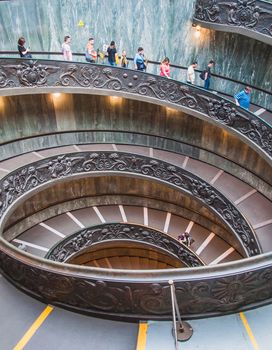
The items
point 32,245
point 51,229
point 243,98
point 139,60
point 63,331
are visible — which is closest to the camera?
point 63,331

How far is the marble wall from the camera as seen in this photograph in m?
14.1

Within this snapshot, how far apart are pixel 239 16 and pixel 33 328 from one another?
504 inches

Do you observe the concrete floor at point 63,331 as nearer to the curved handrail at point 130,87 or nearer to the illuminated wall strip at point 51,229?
the curved handrail at point 130,87

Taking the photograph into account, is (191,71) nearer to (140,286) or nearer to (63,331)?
(140,286)

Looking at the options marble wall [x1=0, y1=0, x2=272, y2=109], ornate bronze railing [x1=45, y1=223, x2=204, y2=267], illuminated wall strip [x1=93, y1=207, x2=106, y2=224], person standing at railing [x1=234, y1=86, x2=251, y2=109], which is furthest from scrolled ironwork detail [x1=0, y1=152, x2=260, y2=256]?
marble wall [x1=0, y1=0, x2=272, y2=109]

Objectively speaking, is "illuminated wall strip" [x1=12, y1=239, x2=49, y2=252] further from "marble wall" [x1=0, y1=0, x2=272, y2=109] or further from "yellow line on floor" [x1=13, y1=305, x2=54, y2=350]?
"yellow line on floor" [x1=13, y1=305, x2=54, y2=350]

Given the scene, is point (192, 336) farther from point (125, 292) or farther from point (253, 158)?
A: point (253, 158)

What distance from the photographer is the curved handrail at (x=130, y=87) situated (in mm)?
12086

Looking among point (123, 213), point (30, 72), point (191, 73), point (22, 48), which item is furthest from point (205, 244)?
point (22, 48)

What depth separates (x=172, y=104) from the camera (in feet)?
45.1

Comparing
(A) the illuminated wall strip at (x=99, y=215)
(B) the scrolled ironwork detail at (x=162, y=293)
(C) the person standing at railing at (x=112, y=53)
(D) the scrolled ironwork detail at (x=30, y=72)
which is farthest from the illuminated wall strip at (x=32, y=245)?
(B) the scrolled ironwork detail at (x=162, y=293)

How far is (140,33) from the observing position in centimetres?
1555

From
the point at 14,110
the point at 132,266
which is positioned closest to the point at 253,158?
the point at 132,266

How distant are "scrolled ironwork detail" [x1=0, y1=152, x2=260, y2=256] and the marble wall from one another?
448cm
